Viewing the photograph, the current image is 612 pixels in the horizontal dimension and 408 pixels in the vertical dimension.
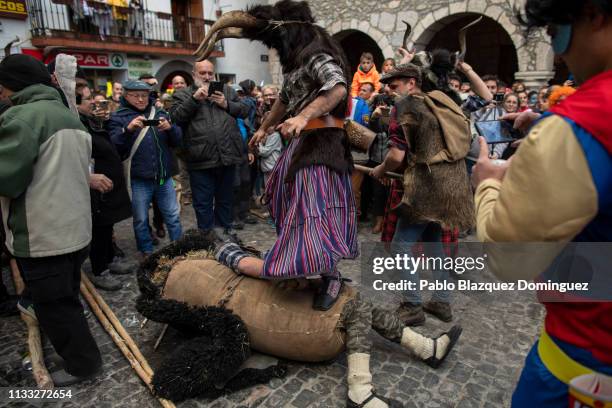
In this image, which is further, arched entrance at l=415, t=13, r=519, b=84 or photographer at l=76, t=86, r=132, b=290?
arched entrance at l=415, t=13, r=519, b=84

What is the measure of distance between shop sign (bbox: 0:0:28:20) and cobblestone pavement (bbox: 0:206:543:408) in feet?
42.2

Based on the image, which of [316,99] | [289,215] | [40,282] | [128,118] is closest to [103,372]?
[40,282]

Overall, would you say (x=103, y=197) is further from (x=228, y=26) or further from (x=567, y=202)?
(x=567, y=202)

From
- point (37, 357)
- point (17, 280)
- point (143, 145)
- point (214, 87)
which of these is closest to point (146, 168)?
point (143, 145)

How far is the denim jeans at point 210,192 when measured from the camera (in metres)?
4.76

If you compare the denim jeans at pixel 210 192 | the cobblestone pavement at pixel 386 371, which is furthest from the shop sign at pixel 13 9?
the cobblestone pavement at pixel 386 371

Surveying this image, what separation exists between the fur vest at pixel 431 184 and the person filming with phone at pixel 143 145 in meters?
2.50

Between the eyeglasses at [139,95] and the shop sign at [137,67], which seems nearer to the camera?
the eyeglasses at [139,95]

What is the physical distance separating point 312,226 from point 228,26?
1.21 meters

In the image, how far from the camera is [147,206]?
4.46m

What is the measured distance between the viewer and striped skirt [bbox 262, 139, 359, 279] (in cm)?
234

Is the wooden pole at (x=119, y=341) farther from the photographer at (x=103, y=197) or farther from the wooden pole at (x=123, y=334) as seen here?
the photographer at (x=103, y=197)

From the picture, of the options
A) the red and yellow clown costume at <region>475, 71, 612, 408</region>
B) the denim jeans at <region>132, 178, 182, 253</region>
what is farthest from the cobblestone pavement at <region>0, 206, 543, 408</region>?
the red and yellow clown costume at <region>475, 71, 612, 408</region>

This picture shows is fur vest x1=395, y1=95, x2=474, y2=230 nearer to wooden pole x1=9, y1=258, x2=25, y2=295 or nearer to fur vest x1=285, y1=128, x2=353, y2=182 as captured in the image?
fur vest x1=285, y1=128, x2=353, y2=182
